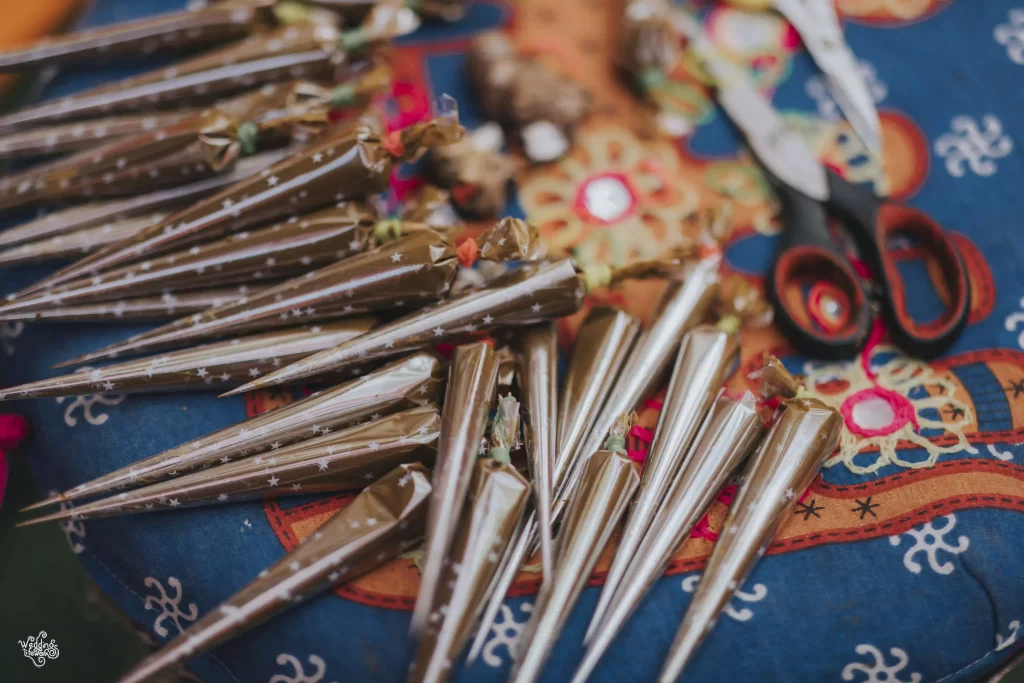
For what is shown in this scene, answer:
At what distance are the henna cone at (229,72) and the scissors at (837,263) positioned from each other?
1.81ft

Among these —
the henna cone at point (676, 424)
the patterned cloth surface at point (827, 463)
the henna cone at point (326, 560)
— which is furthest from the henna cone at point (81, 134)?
the henna cone at point (676, 424)

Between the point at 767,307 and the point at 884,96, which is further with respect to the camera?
the point at 884,96

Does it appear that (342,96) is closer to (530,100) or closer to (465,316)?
(530,100)

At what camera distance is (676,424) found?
0.75 m

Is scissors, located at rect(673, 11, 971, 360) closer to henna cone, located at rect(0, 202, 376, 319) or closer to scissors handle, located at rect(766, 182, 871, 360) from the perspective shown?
scissors handle, located at rect(766, 182, 871, 360)

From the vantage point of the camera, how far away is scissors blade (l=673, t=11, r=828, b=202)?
951 millimetres

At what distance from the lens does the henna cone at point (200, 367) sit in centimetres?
75

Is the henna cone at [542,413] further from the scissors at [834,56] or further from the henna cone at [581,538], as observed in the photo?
the scissors at [834,56]

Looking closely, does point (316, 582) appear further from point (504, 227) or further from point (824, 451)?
point (824, 451)

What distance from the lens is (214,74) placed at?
96 centimetres

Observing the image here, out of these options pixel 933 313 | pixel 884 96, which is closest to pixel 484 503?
pixel 933 313

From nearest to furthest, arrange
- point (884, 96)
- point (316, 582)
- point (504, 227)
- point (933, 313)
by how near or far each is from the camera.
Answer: point (316, 582)
point (504, 227)
point (933, 313)
point (884, 96)

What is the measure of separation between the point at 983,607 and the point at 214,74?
1072 mm

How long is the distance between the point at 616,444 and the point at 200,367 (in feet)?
1.42
